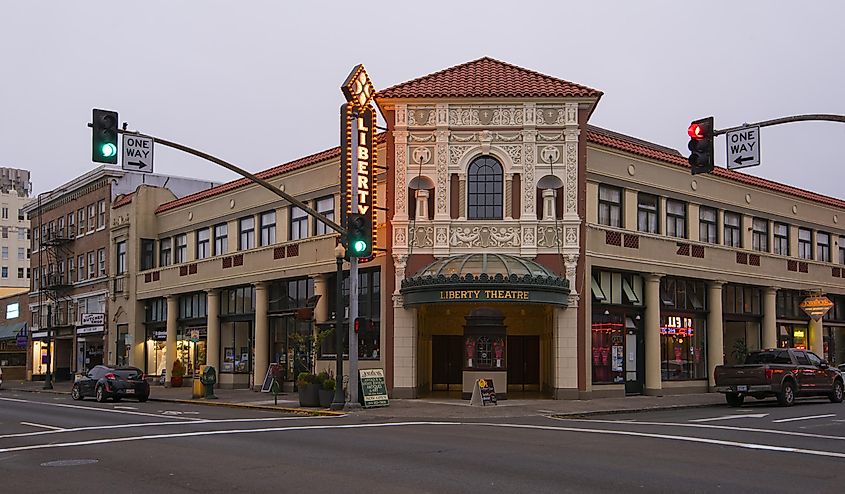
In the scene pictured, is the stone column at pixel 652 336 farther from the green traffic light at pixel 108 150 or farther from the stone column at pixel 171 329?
the stone column at pixel 171 329

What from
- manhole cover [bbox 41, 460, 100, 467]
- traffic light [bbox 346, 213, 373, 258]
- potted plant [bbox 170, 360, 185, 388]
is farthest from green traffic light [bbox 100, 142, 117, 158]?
potted plant [bbox 170, 360, 185, 388]

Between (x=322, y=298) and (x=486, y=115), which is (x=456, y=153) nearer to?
(x=486, y=115)

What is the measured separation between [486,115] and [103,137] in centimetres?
1455

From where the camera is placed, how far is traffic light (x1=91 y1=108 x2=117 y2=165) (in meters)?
19.0

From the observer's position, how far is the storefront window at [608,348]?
104ft

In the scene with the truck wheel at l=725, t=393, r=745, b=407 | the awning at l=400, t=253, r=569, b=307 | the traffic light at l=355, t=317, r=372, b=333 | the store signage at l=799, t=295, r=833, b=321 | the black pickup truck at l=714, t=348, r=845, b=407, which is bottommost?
the truck wheel at l=725, t=393, r=745, b=407

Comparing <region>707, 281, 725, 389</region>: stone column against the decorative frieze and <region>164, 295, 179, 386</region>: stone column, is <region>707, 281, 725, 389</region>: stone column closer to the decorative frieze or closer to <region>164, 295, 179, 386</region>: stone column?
the decorative frieze

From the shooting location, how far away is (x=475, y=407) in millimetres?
26984

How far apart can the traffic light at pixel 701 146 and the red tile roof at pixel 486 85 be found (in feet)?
40.4

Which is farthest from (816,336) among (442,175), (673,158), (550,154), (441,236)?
(442,175)

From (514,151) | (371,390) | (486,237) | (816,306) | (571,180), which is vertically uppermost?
(514,151)

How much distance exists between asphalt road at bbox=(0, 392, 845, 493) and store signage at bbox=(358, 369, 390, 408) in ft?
10.5

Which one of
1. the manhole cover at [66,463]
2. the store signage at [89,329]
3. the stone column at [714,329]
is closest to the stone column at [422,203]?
the stone column at [714,329]

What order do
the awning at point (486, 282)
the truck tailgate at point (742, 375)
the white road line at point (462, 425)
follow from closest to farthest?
the white road line at point (462, 425), the truck tailgate at point (742, 375), the awning at point (486, 282)
